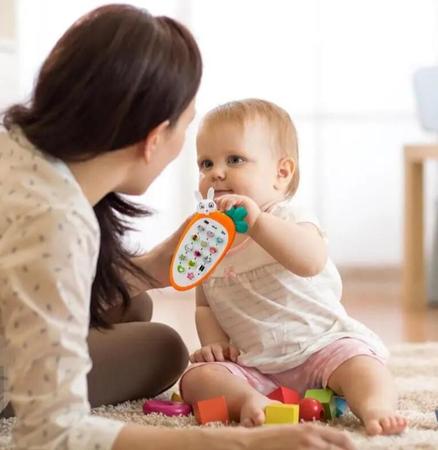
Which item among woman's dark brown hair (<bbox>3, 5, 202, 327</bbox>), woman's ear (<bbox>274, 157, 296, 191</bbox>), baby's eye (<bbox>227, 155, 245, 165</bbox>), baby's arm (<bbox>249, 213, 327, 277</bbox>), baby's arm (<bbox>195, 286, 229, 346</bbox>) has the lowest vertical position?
baby's arm (<bbox>195, 286, 229, 346</bbox>)

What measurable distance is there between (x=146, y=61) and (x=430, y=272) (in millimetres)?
2049

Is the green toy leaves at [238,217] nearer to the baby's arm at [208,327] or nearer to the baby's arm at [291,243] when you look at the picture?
the baby's arm at [291,243]

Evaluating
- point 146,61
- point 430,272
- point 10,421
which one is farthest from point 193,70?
point 430,272

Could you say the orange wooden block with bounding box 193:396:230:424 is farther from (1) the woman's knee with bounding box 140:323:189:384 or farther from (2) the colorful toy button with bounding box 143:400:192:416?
(1) the woman's knee with bounding box 140:323:189:384

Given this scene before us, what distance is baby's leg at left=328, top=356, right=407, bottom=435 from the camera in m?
1.21

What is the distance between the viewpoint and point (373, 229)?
337cm

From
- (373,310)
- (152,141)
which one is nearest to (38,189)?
(152,141)

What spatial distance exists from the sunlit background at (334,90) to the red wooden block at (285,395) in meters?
1.87

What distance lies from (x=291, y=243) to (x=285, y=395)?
209 millimetres

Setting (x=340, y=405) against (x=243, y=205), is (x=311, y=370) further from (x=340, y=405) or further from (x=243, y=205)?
(x=243, y=205)

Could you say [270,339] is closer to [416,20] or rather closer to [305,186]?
[305,186]

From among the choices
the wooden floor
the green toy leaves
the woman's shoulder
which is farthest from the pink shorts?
the wooden floor

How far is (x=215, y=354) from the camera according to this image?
1426 mm

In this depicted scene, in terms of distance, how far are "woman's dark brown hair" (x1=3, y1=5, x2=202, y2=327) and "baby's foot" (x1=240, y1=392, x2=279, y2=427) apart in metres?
0.41
